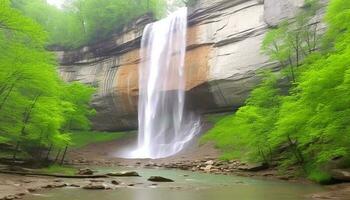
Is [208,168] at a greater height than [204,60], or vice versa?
[204,60]

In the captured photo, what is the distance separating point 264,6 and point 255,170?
21.5 metres

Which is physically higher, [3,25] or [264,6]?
[264,6]

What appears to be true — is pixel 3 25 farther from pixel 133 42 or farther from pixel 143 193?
pixel 133 42

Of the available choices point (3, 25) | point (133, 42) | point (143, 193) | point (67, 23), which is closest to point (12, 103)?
point (3, 25)

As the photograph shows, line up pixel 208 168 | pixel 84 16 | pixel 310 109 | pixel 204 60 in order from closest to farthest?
pixel 310 109, pixel 208 168, pixel 204 60, pixel 84 16

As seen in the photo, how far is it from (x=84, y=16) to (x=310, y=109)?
48919 millimetres

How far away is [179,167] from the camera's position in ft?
115

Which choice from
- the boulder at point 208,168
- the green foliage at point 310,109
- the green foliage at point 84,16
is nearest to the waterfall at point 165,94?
the green foliage at point 84,16

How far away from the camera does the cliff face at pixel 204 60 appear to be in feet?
143

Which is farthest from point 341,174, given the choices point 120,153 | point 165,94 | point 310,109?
point 120,153

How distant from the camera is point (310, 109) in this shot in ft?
62.9

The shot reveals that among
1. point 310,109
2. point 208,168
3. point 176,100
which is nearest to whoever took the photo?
point 310,109

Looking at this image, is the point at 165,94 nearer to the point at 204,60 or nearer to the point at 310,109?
the point at 204,60

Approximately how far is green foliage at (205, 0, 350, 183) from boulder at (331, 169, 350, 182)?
48 cm
